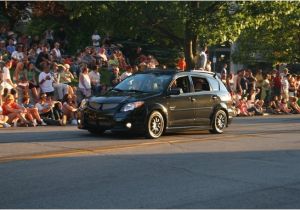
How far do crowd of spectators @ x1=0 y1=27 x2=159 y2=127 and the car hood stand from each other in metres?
4.06

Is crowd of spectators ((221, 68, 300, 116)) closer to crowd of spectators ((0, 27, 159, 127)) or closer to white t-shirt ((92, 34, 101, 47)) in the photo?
crowd of spectators ((0, 27, 159, 127))

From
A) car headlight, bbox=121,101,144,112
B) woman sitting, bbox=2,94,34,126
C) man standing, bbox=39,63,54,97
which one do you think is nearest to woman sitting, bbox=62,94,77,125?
man standing, bbox=39,63,54,97

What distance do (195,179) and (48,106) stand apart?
32.7 ft

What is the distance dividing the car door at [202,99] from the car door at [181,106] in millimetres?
198

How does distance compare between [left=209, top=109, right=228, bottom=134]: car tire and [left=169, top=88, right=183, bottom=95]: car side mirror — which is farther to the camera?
[left=209, top=109, right=228, bottom=134]: car tire

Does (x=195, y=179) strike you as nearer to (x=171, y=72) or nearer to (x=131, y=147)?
(x=131, y=147)

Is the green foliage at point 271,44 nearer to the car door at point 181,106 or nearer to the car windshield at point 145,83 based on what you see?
the car door at point 181,106

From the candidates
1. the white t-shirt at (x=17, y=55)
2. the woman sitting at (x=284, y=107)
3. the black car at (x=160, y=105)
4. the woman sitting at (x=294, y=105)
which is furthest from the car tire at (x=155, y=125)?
the woman sitting at (x=294, y=105)

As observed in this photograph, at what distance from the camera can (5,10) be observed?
35.7 metres

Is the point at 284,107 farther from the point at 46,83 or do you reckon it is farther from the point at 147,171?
the point at 147,171

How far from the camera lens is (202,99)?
15367 mm

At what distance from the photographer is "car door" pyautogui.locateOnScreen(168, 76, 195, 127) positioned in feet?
47.4

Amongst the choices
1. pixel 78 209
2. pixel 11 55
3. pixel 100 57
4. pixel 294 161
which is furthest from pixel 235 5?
pixel 78 209

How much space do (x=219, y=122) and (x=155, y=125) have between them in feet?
8.44
